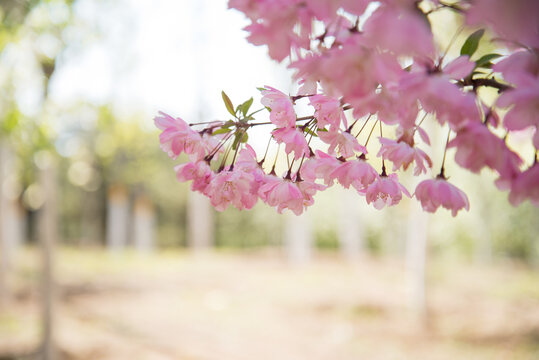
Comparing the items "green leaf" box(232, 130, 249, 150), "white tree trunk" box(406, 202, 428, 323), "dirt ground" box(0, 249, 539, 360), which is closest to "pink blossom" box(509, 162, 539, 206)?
"green leaf" box(232, 130, 249, 150)

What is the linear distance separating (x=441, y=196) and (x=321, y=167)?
0.71ft

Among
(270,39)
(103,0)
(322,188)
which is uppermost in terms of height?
(103,0)

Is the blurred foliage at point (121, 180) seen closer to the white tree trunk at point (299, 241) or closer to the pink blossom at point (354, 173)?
the pink blossom at point (354, 173)

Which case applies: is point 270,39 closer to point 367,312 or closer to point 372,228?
point 367,312

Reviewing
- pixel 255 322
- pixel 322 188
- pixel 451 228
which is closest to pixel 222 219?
pixel 451 228

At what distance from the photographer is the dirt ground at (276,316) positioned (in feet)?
15.4

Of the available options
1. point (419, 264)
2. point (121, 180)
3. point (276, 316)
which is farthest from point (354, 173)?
point (121, 180)

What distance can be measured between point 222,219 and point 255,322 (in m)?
15.2

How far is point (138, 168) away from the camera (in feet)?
44.0

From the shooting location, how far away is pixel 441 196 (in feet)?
2.51

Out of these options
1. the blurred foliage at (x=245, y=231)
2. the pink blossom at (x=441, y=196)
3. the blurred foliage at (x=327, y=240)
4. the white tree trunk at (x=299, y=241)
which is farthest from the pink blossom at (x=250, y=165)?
the blurred foliage at (x=245, y=231)

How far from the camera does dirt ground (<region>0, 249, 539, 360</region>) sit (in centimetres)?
471

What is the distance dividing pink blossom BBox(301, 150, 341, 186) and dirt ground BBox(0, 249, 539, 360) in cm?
419

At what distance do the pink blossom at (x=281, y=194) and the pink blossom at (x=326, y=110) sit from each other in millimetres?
124
